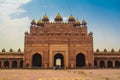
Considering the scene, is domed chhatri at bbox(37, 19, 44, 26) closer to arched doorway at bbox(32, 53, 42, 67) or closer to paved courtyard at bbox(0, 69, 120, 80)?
arched doorway at bbox(32, 53, 42, 67)

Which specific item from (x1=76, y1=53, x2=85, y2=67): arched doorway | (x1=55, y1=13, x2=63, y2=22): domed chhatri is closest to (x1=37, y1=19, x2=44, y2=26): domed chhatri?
(x1=55, y1=13, x2=63, y2=22): domed chhatri

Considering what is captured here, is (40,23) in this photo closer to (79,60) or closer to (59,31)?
(59,31)

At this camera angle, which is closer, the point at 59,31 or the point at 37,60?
the point at 59,31

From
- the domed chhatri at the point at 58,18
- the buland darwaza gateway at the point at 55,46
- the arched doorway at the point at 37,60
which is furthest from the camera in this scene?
the domed chhatri at the point at 58,18

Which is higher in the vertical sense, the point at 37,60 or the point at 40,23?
the point at 40,23

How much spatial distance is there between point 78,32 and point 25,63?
13848 millimetres

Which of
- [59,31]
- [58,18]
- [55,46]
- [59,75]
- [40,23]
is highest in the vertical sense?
[58,18]

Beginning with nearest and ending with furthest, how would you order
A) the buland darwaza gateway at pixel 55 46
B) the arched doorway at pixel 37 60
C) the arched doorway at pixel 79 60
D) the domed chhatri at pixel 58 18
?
the buland darwaza gateway at pixel 55 46, the arched doorway at pixel 37 60, the arched doorway at pixel 79 60, the domed chhatri at pixel 58 18

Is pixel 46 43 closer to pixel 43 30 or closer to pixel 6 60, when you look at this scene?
pixel 43 30

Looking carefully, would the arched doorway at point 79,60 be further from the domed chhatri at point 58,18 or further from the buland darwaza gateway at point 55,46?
the domed chhatri at point 58,18

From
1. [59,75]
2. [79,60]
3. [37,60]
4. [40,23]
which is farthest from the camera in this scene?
[40,23]

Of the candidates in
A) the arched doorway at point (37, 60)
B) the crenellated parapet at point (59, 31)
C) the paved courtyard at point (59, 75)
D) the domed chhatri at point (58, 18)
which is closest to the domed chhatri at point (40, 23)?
the crenellated parapet at point (59, 31)

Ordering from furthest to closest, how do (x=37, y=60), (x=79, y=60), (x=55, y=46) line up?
(x=79, y=60) < (x=37, y=60) < (x=55, y=46)

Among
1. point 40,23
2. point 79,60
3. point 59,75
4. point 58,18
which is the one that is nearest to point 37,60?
point 40,23
